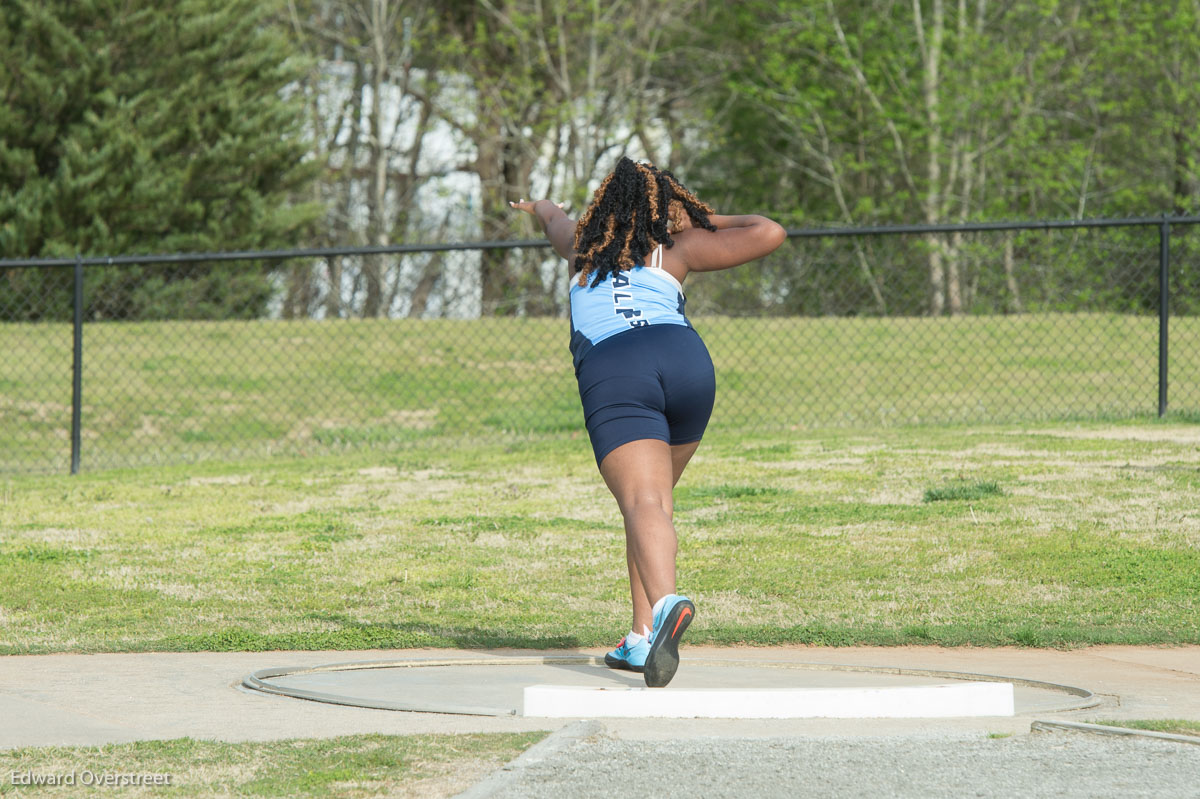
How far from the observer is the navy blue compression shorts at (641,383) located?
13.9 feet

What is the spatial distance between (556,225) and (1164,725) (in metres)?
2.56

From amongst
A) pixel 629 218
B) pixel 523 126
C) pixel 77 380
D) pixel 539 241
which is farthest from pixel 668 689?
pixel 523 126

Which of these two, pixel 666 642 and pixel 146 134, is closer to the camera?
pixel 666 642

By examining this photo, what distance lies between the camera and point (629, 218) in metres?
4.47

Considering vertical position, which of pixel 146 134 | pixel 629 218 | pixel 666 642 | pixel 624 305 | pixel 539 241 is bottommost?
pixel 666 642

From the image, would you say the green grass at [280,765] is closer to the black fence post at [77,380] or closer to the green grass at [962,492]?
the green grass at [962,492]

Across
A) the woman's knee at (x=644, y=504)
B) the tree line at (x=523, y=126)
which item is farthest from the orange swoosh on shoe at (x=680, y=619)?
the tree line at (x=523, y=126)

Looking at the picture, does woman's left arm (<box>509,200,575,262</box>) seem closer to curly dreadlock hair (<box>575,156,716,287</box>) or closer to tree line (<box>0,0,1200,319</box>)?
curly dreadlock hair (<box>575,156,716,287</box>)

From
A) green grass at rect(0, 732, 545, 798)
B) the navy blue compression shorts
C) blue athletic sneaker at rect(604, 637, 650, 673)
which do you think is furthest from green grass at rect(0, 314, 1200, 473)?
green grass at rect(0, 732, 545, 798)

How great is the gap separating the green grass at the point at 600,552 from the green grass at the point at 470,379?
3.03m

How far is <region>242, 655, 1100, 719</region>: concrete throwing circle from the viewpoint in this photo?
12.9ft

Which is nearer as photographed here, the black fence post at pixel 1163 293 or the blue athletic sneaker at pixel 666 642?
the blue athletic sneaker at pixel 666 642

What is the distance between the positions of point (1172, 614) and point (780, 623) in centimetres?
163

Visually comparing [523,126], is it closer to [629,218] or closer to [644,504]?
[629,218]
